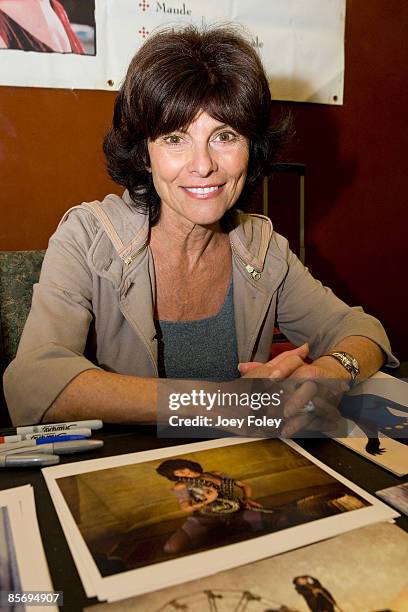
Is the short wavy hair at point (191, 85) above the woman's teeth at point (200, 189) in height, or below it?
above

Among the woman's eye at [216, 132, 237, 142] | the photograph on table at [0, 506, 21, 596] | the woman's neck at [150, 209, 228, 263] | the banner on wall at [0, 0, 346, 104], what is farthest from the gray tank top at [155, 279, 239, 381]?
the banner on wall at [0, 0, 346, 104]

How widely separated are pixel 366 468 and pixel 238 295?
65 centimetres

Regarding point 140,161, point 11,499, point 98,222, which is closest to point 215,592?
point 11,499

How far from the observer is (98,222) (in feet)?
3.74

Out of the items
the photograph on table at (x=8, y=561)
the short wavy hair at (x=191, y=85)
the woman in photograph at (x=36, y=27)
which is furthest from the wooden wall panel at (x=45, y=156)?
the photograph on table at (x=8, y=561)

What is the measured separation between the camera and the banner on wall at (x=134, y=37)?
162 centimetres

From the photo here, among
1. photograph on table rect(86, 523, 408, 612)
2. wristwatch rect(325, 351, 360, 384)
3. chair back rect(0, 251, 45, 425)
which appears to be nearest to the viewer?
photograph on table rect(86, 523, 408, 612)

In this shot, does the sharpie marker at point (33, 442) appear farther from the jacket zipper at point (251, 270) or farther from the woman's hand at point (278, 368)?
the jacket zipper at point (251, 270)

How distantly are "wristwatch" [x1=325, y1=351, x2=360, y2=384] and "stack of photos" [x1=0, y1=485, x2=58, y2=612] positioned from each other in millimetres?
609

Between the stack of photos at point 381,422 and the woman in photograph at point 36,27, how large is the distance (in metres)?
1.39

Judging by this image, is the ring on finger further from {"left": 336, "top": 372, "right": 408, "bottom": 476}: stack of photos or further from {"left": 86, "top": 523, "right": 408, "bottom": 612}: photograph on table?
{"left": 86, "top": 523, "right": 408, "bottom": 612}: photograph on table

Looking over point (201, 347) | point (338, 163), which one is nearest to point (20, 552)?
point (201, 347)

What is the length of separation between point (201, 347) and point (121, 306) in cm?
23

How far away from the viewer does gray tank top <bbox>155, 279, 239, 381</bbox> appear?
1206mm
